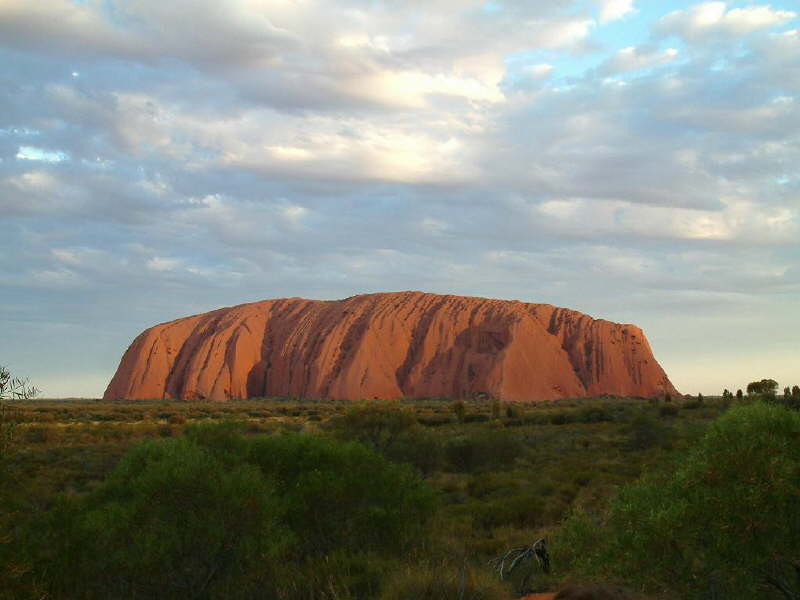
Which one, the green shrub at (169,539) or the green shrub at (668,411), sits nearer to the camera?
the green shrub at (169,539)

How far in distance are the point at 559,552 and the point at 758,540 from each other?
7.45 feet

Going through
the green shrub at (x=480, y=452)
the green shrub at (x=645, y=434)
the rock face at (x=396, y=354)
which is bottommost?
the green shrub at (x=480, y=452)

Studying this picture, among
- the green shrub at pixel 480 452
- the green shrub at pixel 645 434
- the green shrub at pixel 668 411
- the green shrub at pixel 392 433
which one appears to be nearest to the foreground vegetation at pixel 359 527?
the green shrub at pixel 392 433

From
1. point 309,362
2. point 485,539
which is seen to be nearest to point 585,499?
point 485,539

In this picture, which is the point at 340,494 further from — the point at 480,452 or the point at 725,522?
the point at 480,452

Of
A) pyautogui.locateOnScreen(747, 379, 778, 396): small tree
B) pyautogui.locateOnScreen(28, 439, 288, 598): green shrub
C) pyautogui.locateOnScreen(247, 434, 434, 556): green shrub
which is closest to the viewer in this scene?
pyautogui.locateOnScreen(28, 439, 288, 598): green shrub

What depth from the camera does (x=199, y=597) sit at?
854 centimetres

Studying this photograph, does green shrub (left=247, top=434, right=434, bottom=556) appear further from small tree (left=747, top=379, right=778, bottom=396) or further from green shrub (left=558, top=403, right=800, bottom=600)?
small tree (left=747, top=379, right=778, bottom=396)

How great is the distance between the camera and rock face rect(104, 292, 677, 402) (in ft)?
257

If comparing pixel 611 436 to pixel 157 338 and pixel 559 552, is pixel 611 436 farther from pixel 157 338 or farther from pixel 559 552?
pixel 157 338

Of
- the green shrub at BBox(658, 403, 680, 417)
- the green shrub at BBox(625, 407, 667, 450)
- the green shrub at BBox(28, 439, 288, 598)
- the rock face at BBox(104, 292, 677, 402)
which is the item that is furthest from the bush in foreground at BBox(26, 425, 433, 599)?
the rock face at BBox(104, 292, 677, 402)

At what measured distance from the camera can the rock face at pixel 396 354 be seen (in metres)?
78.3

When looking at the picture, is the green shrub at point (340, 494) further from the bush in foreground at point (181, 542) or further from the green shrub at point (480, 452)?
the green shrub at point (480, 452)

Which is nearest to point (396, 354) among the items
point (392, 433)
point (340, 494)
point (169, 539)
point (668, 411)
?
point (668, 411)
